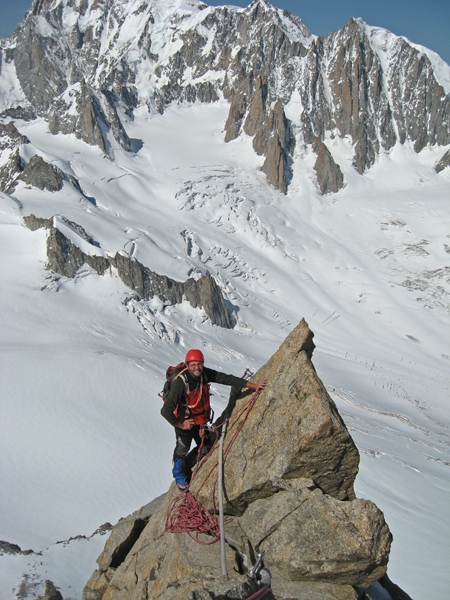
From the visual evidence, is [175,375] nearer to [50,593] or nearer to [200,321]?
[50,593]

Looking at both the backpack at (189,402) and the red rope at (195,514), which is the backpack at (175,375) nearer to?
the backpack at (189,402)

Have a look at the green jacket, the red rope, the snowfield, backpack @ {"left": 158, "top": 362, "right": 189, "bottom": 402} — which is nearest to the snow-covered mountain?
the snowfield

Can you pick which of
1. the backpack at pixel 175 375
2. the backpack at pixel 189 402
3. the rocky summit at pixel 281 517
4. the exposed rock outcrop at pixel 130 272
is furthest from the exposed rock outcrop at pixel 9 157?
the rocky summit at pixel 281 517

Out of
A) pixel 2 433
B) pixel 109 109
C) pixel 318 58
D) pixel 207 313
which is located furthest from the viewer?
pixel 318 58

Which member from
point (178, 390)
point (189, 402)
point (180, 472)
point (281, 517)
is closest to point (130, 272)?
point (180, 472)

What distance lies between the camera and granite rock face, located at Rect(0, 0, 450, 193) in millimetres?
76938

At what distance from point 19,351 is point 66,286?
41.2 feet

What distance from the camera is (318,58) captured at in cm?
9150

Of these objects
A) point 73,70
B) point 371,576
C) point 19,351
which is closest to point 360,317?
point 19,351

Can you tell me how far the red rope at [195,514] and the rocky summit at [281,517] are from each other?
1.8 inches

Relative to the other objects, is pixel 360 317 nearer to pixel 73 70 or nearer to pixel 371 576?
pixel 371 576

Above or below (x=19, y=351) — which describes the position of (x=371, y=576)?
above

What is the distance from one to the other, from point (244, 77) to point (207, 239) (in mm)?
53689

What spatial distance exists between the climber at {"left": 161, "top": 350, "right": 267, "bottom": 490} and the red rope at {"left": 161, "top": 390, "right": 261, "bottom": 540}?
0.20 meters
